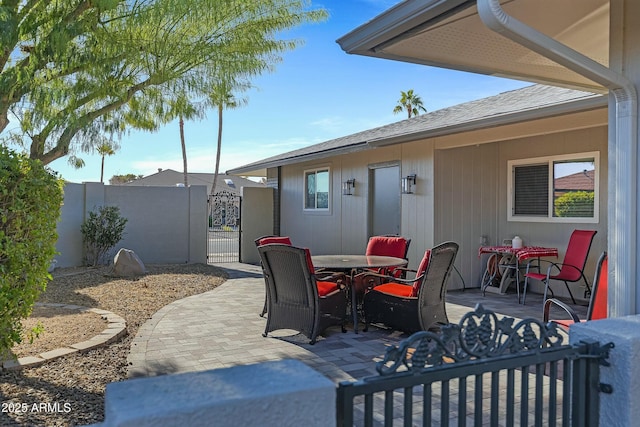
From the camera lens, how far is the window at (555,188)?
7410 mm

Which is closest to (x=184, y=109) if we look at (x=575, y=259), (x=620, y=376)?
(x=575, y=259)

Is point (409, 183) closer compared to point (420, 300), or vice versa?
point (420, 300)

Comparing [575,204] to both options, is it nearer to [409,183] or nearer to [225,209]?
[409,183]

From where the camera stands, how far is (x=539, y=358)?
5.88ft

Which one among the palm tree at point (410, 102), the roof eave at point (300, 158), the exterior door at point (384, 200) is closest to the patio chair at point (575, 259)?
the exterior door at point (384, 200)

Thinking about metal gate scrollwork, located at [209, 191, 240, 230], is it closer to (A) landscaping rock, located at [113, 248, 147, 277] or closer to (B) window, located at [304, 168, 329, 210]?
(B) window, located at [304, 168, 329, 210]

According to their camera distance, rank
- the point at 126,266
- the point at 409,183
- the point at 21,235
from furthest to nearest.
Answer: the point at 126,266 → the point at 409,183 → the point at 21,235

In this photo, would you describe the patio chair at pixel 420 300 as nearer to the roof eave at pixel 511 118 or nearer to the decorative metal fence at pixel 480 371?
the roof eave at pixel 511 118

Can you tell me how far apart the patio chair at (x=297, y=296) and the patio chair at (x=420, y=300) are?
14.6 inches

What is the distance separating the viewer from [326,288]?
18.8 feet

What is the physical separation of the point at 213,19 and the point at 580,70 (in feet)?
15.1

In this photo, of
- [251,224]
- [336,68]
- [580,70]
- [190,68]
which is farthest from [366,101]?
[580,70]

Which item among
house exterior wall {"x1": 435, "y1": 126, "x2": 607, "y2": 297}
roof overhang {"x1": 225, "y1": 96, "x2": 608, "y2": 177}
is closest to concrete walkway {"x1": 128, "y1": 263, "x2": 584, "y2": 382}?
house exterior wall {"x1": 435, "y1": 126, "x2": 607, "y2": 297}

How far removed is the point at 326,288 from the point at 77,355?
2.62m
